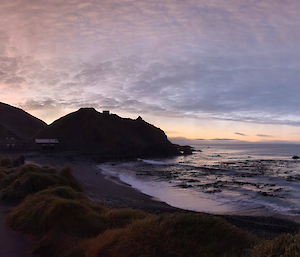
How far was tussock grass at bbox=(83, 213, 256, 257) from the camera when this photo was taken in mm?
3738

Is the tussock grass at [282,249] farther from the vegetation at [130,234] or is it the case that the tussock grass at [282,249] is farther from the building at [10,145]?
the building at [10,145]

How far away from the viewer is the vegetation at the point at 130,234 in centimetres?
371

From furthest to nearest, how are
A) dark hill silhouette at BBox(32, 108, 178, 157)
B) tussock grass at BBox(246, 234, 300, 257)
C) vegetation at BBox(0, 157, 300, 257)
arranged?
dark hill silhouette at BBox(32, 108, 178, 157) → vegetation at BBox(0, 157, 300, 257) → tussock grass at BBox(246, 234, 300, 257)

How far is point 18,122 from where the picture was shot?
107750 millimetres

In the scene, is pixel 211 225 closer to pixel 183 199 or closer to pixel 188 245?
pixel 188 245

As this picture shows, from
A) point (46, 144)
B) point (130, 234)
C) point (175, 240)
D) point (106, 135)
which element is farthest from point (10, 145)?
point (175, 240)

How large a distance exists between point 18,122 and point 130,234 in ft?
397

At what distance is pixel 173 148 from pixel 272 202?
73023 millimetres

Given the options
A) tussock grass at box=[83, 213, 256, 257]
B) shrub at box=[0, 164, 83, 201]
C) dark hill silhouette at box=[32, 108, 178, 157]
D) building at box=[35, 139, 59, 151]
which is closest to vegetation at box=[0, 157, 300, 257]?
tussock grass at box=[83, 213, 256, 257]

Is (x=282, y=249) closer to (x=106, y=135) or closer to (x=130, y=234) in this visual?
(x=130, y=234)

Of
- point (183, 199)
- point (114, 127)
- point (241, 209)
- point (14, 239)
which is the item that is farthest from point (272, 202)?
point (114, 127)

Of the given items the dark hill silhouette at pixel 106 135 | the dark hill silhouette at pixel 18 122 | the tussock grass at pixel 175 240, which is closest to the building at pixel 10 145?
the dark hill silhouette at pixel 106 135

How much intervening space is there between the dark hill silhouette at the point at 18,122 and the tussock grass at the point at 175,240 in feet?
341

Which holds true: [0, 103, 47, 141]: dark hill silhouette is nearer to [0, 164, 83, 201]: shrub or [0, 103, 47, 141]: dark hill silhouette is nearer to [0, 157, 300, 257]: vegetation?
[0, 164, 83, 201]: shrub
